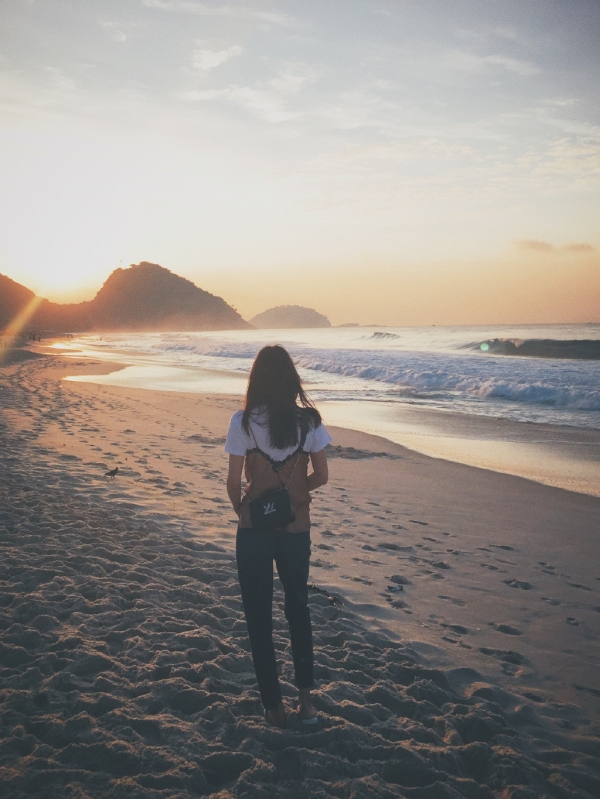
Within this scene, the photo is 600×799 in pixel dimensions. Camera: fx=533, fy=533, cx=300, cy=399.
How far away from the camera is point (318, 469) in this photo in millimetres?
2934

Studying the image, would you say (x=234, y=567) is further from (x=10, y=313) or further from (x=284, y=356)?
(x=10, y=313)

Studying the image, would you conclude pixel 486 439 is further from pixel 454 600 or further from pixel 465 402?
pixel 454 600

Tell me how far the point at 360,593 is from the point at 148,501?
3347 millimetres

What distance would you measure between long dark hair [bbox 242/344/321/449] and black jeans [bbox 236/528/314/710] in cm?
53

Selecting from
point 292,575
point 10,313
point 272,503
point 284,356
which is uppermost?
point 10,313

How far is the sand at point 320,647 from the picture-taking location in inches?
107

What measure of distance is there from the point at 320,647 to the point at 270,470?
6.15ft

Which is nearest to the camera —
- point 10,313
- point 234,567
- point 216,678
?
point 216,678

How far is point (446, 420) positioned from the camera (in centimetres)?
1501

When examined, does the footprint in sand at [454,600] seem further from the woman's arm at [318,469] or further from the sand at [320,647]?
the woman's arm at [318,469]

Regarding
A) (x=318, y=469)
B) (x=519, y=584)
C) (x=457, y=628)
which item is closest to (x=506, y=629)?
(x=457, y=628)

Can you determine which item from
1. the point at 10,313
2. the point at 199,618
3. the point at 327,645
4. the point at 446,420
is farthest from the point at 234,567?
the point at 10,313

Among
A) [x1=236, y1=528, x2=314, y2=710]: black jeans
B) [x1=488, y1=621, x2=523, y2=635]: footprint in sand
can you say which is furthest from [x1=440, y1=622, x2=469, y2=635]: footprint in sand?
[x1=236, y1=528, x2=314, y2=710]: black jeans

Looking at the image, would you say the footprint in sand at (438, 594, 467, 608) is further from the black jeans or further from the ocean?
the ocean
